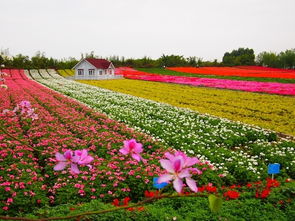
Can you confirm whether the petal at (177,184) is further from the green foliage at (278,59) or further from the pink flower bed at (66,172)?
the green foliage at (278,59)

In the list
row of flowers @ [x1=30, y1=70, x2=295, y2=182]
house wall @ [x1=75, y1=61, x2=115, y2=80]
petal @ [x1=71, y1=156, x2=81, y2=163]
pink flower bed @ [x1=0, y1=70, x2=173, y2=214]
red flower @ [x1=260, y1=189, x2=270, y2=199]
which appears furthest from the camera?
house wall @ [x1=75, y1=61, x2=115, y2=80]

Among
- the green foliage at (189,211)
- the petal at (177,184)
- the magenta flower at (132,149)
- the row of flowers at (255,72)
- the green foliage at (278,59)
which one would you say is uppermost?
the green foliage at (278,59)

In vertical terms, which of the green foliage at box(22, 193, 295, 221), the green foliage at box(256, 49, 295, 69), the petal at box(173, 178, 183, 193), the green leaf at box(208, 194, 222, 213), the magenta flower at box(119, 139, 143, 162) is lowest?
the green foliage at box(22, 193, 295, 221)

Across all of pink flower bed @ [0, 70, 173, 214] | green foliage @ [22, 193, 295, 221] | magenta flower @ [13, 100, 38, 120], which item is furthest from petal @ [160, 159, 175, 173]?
green foliage @ [22, 193, 295, 221]

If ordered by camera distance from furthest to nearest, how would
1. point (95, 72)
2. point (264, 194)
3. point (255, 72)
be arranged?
point (95, 72), point (255, 72), point (264, 194)

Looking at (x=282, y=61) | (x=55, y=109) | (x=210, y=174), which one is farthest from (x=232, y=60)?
(x=210, y=174)

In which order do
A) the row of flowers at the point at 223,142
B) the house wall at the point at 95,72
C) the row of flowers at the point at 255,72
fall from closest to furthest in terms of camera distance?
the row of flowers at the point at 223,142 < the row of flowers at the point at 255,72 < the house wall at the point at 95,72

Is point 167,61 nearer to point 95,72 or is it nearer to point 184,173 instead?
point 95,72

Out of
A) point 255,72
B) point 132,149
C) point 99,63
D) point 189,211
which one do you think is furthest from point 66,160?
point 99,63

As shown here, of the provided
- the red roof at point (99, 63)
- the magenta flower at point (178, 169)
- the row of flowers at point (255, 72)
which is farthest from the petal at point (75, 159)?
the red roof at point (99, 63)

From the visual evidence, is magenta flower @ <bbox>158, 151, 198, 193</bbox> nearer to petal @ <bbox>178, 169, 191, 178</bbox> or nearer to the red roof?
petal @ <bbox>178, 169, 191, 178</bbox>

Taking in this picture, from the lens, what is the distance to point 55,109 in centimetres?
1594

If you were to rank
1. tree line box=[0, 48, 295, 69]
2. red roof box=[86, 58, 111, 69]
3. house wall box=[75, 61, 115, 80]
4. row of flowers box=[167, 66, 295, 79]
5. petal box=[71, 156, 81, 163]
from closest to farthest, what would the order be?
petal box=[71, 156, 81, 163], row of flowers box=[167, 66, 295, 79], house wall box=[75, 61, 115, 80], red roof box=[86, 58, 111, 69], tree line box=[0, 48, 295, 69]

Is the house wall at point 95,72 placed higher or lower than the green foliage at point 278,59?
lower
